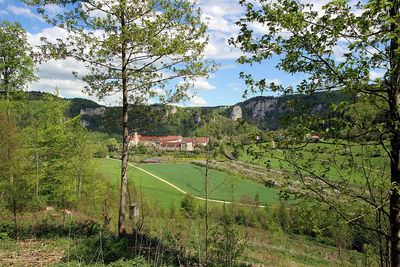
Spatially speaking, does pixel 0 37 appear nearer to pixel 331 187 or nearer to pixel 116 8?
pixel 116 8

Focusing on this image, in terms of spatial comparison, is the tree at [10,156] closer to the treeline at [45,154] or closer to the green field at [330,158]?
the treeline at [45,154]

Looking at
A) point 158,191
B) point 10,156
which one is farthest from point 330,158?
point 158,191

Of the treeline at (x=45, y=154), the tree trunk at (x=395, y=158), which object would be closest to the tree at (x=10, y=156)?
the treeline at (x=45, y=154)

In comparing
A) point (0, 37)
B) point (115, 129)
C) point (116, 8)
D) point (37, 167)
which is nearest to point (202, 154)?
point (115, 129)

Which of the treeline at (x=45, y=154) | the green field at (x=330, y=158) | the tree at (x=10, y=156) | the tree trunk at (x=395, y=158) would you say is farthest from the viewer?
the treeline at (x=45, y=154)

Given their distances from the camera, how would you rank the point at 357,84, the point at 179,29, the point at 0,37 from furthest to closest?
the point at 0,37 < the point at 179,29 < the point at 357,84

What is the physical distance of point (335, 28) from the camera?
11.5 feet

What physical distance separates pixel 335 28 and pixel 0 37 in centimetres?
1797

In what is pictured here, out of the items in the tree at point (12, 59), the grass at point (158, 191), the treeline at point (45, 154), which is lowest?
the grass at point (158, 191)

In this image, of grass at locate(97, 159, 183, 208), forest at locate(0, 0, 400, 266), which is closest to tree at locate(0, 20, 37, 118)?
forest at locate(0, 0, 400, 266)

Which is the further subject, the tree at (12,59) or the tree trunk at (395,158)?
the tree at (12,59)

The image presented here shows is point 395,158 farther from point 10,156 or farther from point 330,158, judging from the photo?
point 10,156

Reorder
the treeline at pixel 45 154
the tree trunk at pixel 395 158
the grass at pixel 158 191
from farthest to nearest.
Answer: the grass at pixel 158 191
the treeline at pixel 45 154
the tree trunk at pixel 395 158

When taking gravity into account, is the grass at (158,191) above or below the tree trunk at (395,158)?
below
